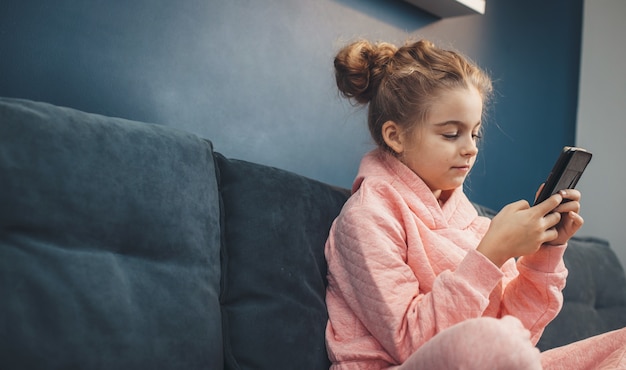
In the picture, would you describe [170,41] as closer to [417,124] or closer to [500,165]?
[417,124]

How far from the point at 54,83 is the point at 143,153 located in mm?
311

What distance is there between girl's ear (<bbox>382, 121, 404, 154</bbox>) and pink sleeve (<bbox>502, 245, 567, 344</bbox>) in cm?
33

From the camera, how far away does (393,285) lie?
3.88 feet

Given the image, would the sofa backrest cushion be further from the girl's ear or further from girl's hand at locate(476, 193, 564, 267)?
girl's hand at locate(476, 193, 564, 267)

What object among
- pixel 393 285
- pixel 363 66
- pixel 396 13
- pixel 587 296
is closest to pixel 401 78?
pixel 363 66

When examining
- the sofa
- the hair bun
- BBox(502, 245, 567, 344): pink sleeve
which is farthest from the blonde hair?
BBox(502, 245, 567, 344): pink sleeve

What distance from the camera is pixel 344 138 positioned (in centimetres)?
193

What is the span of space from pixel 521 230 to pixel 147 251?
63cm

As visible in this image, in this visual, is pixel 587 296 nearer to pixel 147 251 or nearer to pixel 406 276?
pixel 406 276

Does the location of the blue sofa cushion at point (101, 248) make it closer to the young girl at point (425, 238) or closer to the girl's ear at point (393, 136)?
the young girl at point (425, 238)

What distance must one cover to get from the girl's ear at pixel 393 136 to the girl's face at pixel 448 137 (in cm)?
3

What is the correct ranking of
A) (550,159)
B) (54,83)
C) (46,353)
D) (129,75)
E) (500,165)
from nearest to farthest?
(46,353) < (54,83) < (129,75) < (500,165) < (550,159)

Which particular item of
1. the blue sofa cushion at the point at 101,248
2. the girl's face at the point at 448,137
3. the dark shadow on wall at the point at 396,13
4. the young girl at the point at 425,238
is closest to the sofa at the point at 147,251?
the blue sofa cushion at the point at 101,248

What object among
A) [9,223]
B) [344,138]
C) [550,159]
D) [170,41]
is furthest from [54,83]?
[550,159]
